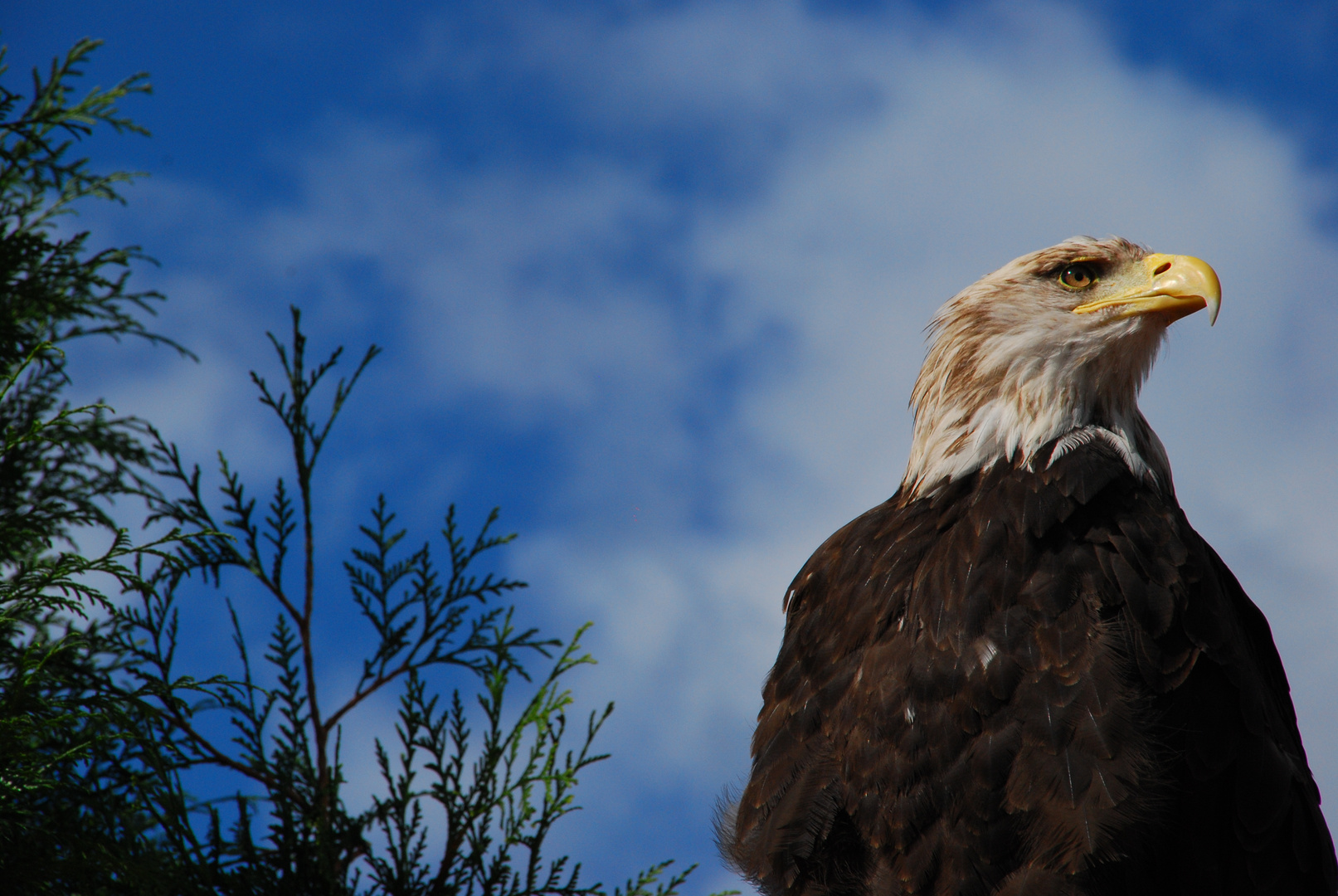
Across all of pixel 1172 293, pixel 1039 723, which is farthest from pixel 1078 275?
pixel 1039 723

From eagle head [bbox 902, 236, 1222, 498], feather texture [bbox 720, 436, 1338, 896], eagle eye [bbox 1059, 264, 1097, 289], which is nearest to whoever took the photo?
feather texture [bbox 720, 436, 1338, 896]

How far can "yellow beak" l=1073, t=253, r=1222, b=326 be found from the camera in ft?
10.9

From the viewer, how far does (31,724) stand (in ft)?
9.75

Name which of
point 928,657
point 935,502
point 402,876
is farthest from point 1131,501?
point 402,876

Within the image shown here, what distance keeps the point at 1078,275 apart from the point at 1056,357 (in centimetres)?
34

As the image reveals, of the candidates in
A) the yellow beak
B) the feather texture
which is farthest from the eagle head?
the feather texture

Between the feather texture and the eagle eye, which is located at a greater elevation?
the eagle eye

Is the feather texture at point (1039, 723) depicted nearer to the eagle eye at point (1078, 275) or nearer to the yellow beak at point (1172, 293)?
the yellow beak at point (1172, 293)

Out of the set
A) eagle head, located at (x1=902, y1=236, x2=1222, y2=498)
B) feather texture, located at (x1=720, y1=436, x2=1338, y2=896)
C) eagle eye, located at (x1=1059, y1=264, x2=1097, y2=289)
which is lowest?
feather texture, located at (x1=720, y1=436, x2=1338, y2=896)

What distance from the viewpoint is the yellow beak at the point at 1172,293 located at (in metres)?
3.32

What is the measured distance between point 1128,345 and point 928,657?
1213mm

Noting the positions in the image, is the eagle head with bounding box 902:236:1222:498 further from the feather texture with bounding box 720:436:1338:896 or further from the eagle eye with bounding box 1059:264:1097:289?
the feather texture with bounding box 720:436:1338:896

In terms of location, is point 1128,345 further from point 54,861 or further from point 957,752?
point 54,861

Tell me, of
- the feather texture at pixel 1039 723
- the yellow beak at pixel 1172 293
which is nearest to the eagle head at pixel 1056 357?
the yellow beak at pixel 1172 293
